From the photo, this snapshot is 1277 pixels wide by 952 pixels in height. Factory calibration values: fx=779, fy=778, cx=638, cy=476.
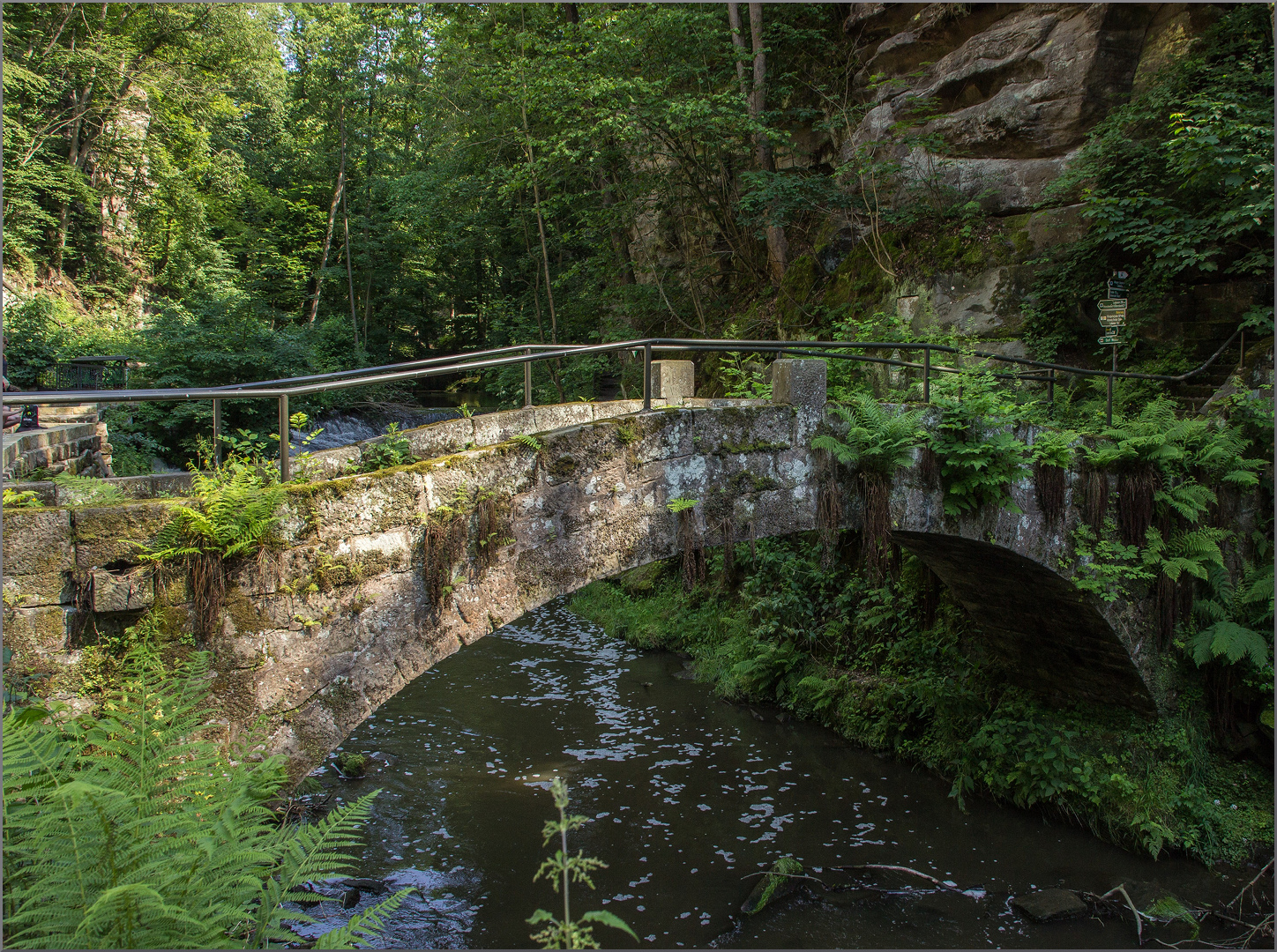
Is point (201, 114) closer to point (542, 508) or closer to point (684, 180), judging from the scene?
point (684, 180)

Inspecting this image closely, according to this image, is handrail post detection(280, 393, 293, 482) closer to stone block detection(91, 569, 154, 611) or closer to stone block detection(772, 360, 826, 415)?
stone block detection(91, 569, 154, 611)

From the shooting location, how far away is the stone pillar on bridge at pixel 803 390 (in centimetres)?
663

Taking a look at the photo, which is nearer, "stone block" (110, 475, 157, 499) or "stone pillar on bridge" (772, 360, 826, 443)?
"stone block" (110, 475, 157, 499)

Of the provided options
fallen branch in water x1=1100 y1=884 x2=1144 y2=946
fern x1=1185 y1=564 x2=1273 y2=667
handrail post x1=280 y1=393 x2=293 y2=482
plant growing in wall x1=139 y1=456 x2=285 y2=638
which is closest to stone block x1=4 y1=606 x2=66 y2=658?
plant growing in wall x1=139 y1=456 x2=285 y2=638

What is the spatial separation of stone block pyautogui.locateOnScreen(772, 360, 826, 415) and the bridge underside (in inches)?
68.2

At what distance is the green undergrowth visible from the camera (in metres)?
8.24

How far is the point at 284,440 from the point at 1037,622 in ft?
27.1

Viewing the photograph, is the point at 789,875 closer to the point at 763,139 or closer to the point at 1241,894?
the point at 1241,894

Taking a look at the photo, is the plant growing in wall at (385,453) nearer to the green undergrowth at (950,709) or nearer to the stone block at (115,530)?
the stone block at (115,530)

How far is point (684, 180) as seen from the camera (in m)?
16.0

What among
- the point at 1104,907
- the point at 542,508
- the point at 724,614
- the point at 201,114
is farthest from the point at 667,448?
the point at 201,114

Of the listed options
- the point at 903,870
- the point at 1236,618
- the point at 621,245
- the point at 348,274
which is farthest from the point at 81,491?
the point at 348,274

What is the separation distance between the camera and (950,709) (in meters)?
9.66

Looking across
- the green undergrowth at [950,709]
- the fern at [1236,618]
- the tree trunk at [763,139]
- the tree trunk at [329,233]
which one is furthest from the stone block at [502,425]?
the tree trunk at [329,233]
